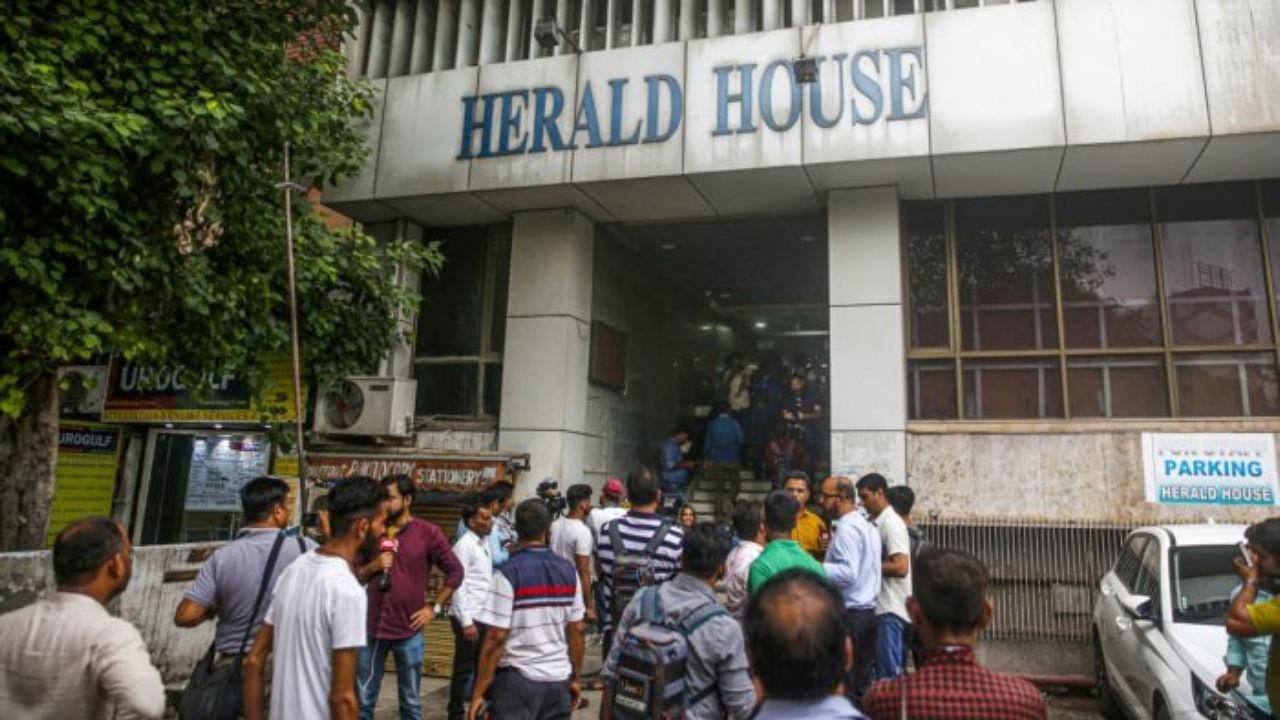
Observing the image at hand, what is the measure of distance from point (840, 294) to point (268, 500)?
23.2 feet

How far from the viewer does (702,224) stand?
37.7 ft

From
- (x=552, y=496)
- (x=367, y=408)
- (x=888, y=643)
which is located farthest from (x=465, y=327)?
(x=888, y=643)

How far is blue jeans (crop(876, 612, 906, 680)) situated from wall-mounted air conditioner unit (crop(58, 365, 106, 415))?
484 inches

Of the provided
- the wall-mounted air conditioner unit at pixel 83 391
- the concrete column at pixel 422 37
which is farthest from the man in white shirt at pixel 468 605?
the wall-mounted air conditioner unit at pixel 83 391

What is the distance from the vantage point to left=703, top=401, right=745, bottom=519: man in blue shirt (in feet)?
35.9

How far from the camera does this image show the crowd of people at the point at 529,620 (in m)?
2.06

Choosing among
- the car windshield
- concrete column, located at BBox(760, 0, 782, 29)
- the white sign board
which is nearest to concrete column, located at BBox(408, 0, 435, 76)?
concrete column, located at BBox(760, 0, 782, 29)

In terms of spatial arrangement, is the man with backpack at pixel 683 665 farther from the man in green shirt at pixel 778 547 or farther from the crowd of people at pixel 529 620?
the man in green shirt at pixel 778 547

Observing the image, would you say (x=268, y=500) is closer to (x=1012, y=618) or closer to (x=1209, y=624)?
(x=1209, y=624)

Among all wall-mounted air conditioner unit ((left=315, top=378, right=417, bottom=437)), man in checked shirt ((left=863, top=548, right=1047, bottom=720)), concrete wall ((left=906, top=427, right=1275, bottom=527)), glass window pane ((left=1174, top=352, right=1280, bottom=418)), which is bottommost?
man in checked shirt ((left=863, top=548, right=1047, bottom=720))

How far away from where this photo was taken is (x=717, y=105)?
9.31m

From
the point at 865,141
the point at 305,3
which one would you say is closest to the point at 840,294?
the point at 865,141

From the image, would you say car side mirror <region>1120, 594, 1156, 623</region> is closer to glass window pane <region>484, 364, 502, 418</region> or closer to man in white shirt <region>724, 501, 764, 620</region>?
man in white shirt <region>724, 501, 764, 620</region>

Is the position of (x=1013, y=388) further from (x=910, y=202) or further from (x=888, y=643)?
(x=888, y=643)
